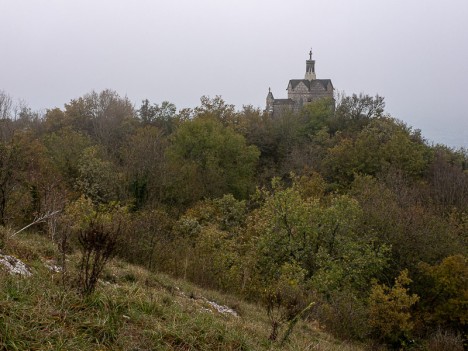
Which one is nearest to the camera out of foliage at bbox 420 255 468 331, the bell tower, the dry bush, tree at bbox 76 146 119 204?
the dry bush

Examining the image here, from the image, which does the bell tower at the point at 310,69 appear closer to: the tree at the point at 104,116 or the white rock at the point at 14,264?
the tree at the point at 104,116

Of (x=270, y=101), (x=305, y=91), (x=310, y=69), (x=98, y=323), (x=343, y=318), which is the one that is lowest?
(x=343, y=318)

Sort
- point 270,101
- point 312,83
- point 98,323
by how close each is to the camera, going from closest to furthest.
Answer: point 98,323 < point 312,83 < point 270,101

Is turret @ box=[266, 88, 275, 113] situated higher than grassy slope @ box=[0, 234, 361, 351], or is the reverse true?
turret @ box=[266, 88, 275, 113]

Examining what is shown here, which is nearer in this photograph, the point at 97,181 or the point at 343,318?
the point at 343,318

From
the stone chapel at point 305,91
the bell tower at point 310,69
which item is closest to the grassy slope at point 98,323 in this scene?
the stone chapel at point 305,91

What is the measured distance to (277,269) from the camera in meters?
17.3

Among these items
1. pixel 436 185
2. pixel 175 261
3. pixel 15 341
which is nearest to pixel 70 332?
pixel 15 341

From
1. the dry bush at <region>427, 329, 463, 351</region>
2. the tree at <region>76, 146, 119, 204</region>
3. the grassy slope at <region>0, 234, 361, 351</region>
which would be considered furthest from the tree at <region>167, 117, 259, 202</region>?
the grassy slope at <region>0, 234, 361, 351</region>

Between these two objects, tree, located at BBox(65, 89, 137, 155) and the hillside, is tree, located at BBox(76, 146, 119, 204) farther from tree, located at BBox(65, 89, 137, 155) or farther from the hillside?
tree, located at BBox(65, 89, 137, 155)

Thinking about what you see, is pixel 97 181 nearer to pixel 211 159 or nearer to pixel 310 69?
pixel 211 159

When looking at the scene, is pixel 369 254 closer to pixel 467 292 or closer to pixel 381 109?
pixel 467 292

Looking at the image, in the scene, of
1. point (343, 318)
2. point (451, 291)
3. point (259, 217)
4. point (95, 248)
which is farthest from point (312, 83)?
point (95, 248)

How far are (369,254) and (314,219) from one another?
270cm
